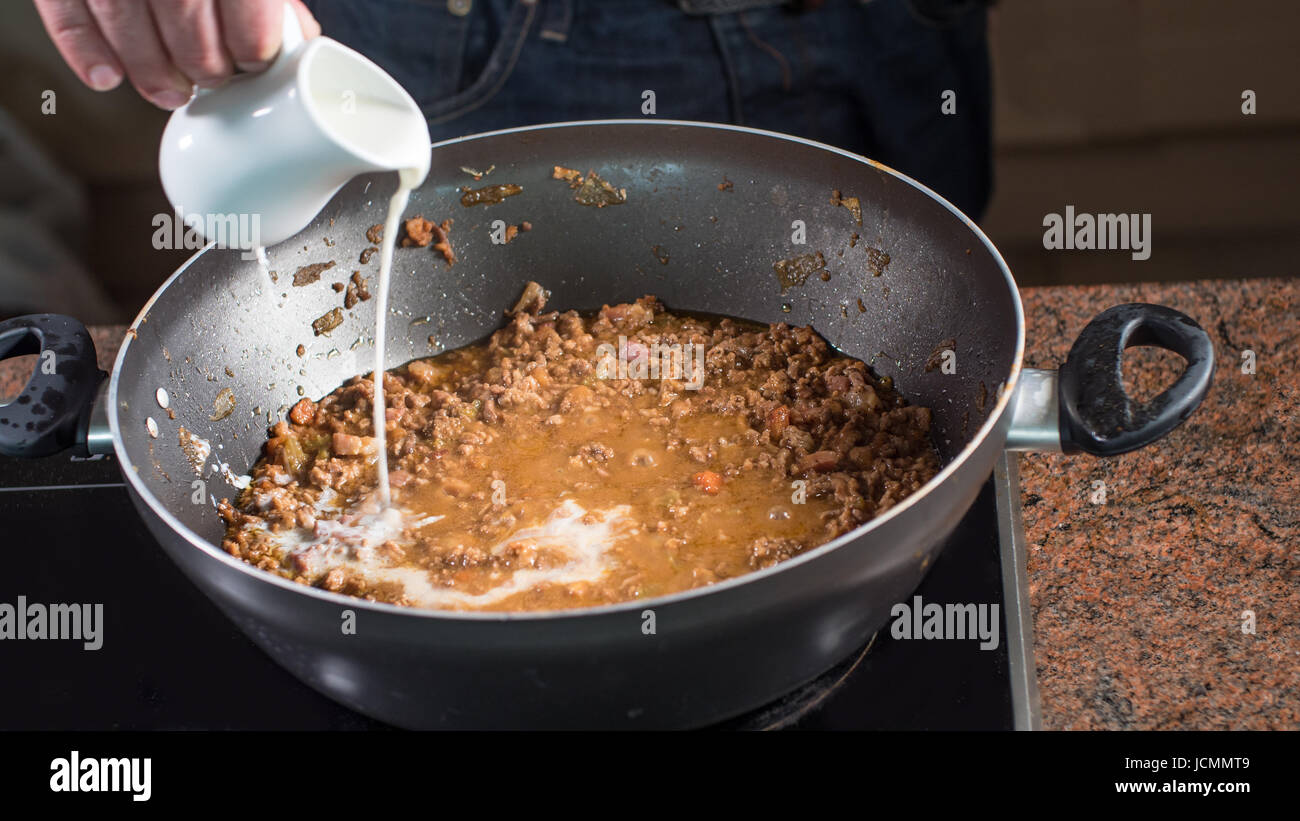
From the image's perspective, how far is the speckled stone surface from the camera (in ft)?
3.58

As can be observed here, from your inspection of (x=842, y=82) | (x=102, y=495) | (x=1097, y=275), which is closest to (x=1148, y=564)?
(x=842, y=82)

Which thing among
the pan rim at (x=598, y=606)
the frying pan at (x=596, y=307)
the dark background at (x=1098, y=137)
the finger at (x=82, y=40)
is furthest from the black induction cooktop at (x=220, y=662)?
the dark background at (x=1098, y=137)

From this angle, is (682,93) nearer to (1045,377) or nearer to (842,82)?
(842,82)

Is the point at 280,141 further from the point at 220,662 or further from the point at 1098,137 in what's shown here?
the point at 1098,137

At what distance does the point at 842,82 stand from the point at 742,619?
134 centimetres

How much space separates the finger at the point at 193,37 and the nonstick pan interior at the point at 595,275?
35cm

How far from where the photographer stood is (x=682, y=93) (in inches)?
76.9

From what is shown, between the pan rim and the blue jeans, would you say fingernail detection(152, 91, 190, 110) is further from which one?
the blue jeans

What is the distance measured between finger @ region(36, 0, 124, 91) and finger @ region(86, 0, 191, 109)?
0.06 ft

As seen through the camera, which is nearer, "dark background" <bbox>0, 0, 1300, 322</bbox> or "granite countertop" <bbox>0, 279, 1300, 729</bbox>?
"granite countertop" <bbox>0, 279, 1300, 729</bbox>

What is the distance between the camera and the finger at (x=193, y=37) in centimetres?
103

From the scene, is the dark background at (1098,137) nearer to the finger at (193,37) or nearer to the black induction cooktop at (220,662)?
the black induction cooktop at (220,662)

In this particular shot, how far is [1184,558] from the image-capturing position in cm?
122

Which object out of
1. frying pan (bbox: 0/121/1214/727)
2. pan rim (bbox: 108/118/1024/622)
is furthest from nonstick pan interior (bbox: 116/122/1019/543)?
pan rim (bbox: 108/118/1024/622)
